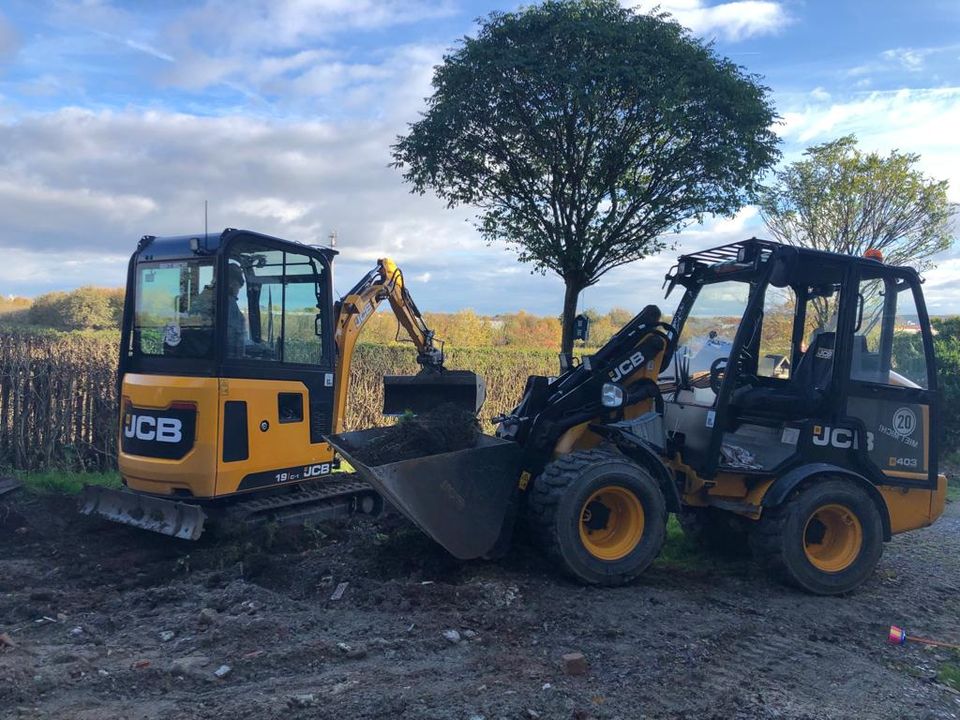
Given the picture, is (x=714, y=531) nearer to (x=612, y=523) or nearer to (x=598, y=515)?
(x=612, y=523)

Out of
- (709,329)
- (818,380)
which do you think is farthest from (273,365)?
(818,380)

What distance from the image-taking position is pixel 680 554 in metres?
6.89

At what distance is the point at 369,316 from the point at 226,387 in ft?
7.16

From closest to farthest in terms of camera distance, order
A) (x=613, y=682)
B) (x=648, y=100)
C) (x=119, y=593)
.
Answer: (x=613, y=682), (x=119, y=593), (x=648, y=100)

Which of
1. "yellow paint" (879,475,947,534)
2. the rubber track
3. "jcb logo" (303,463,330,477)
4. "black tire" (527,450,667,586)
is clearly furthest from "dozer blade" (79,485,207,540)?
"yellow paint" (879,475,947,534)

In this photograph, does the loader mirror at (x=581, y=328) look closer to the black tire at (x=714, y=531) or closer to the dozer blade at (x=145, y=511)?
the black tire at (x=714, y=531)

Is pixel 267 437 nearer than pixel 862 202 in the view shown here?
Yes

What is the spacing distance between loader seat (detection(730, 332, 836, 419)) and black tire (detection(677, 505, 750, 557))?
0.99 metres

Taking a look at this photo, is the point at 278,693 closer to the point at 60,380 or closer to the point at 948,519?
the point at 60,380

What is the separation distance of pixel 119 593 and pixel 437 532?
2.41 metres

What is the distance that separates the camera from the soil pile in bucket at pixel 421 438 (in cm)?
577

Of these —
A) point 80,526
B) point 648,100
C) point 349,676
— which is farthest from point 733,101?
point 80,526

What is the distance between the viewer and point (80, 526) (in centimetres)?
750

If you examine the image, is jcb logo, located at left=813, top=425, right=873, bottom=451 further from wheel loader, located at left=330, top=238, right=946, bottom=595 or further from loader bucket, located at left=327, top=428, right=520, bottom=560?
loader bucket, located at left=327, top=428, right=520, bottom=560
